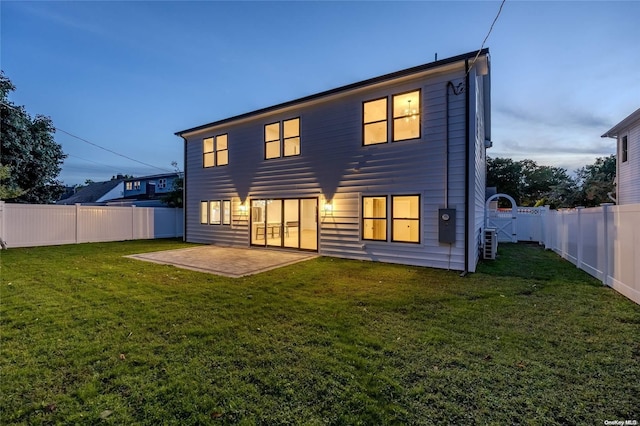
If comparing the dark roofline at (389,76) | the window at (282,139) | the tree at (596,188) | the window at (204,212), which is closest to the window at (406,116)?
the dark roofline at (389,76)

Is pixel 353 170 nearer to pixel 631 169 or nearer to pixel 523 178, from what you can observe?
pixel 631 169

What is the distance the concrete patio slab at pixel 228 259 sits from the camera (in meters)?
7.22

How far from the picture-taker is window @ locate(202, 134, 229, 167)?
1209cm

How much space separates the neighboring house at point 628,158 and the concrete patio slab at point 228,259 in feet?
47.3

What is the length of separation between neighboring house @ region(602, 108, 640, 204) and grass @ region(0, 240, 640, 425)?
1137cm

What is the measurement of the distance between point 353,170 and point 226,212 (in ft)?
19.8

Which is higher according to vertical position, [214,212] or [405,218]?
[214,212]

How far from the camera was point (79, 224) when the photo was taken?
12.9 metres

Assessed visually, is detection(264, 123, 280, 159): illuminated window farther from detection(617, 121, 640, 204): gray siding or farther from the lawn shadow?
detection(617, 121, 640, 204): gray siding

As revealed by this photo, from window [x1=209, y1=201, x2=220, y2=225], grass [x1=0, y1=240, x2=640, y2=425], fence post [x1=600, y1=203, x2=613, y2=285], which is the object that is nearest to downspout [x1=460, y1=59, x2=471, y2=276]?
grass [x1=0, y1=240, x2=640, y2=425]

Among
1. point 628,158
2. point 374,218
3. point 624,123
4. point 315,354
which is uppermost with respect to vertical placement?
point 624,123

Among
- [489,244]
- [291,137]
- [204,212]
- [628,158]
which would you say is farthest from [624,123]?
[204,212]

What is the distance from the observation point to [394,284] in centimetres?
592

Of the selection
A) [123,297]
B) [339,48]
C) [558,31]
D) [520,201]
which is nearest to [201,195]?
[123,297]
